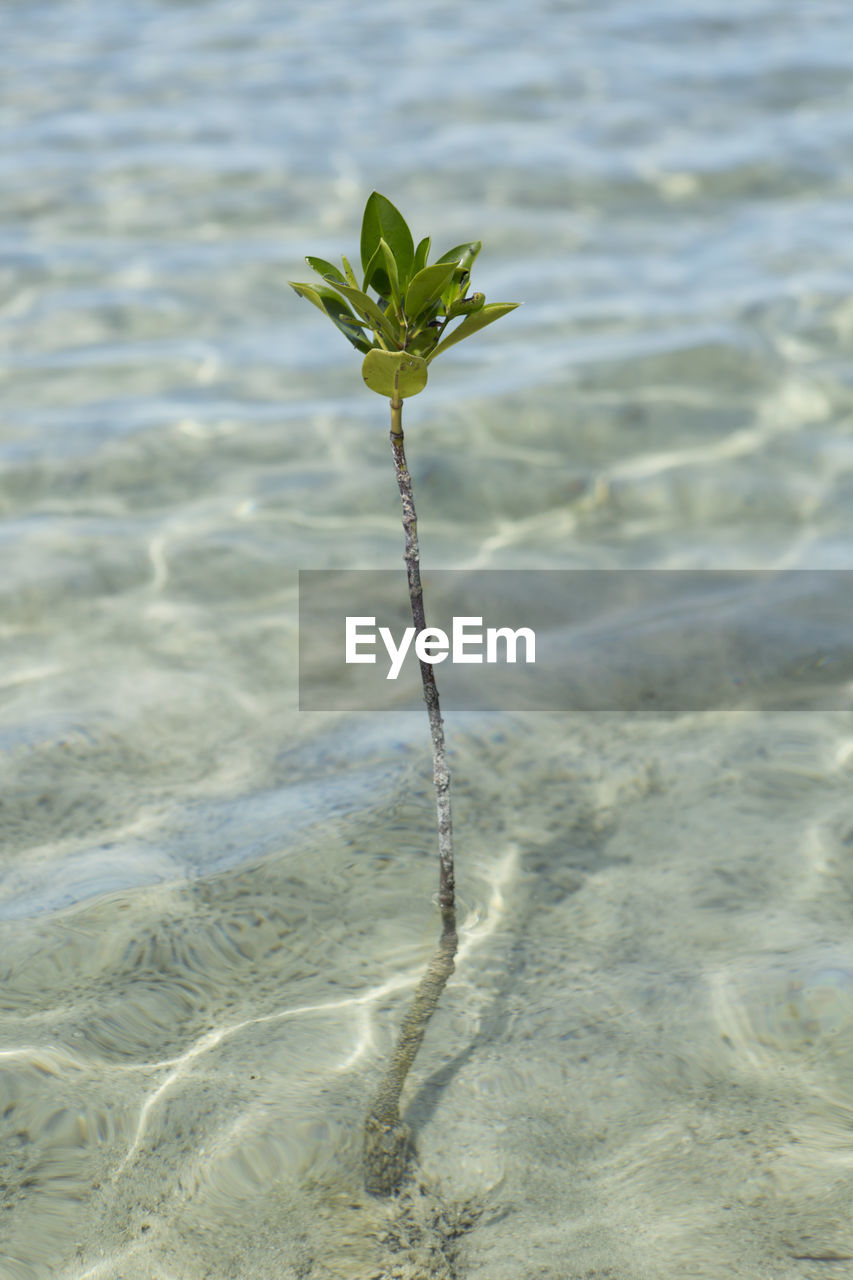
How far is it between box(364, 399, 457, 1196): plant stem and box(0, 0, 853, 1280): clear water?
1.2 inches

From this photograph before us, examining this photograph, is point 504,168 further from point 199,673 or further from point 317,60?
point 199,673

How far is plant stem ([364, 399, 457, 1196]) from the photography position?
1.63 metres

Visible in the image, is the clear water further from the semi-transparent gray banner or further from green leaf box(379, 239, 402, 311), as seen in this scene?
green leaf box(379, 239, 402, 311)

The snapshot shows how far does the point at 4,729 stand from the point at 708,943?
1618 mm

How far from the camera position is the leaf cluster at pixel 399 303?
4.91ft

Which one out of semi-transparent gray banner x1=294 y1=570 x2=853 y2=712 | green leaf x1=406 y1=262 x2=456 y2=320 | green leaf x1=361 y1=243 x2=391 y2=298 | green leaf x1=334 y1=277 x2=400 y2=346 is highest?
green leaf x1=361 y1=243 x2=391 y2=298

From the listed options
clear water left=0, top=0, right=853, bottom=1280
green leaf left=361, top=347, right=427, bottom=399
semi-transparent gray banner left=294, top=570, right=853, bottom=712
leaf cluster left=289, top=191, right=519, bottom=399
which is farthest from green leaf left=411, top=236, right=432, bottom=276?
semi-transparent gray banner left=294, top=570, right=853, bottom=712

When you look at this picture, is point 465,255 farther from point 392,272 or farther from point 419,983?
point 419,983

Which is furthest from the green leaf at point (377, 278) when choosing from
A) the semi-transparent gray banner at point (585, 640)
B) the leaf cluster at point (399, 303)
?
the semi-transparent gray banner at point (585, 640)

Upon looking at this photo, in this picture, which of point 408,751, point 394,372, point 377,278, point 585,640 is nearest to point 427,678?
point 394,372

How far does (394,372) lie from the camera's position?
151cm

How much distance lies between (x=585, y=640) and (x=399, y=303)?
5.54ft

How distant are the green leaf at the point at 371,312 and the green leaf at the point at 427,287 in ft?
0.10

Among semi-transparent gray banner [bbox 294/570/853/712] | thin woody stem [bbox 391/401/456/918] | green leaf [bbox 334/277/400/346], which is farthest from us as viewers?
semi-transparent gray banner [bbox 294/570/853/712]
